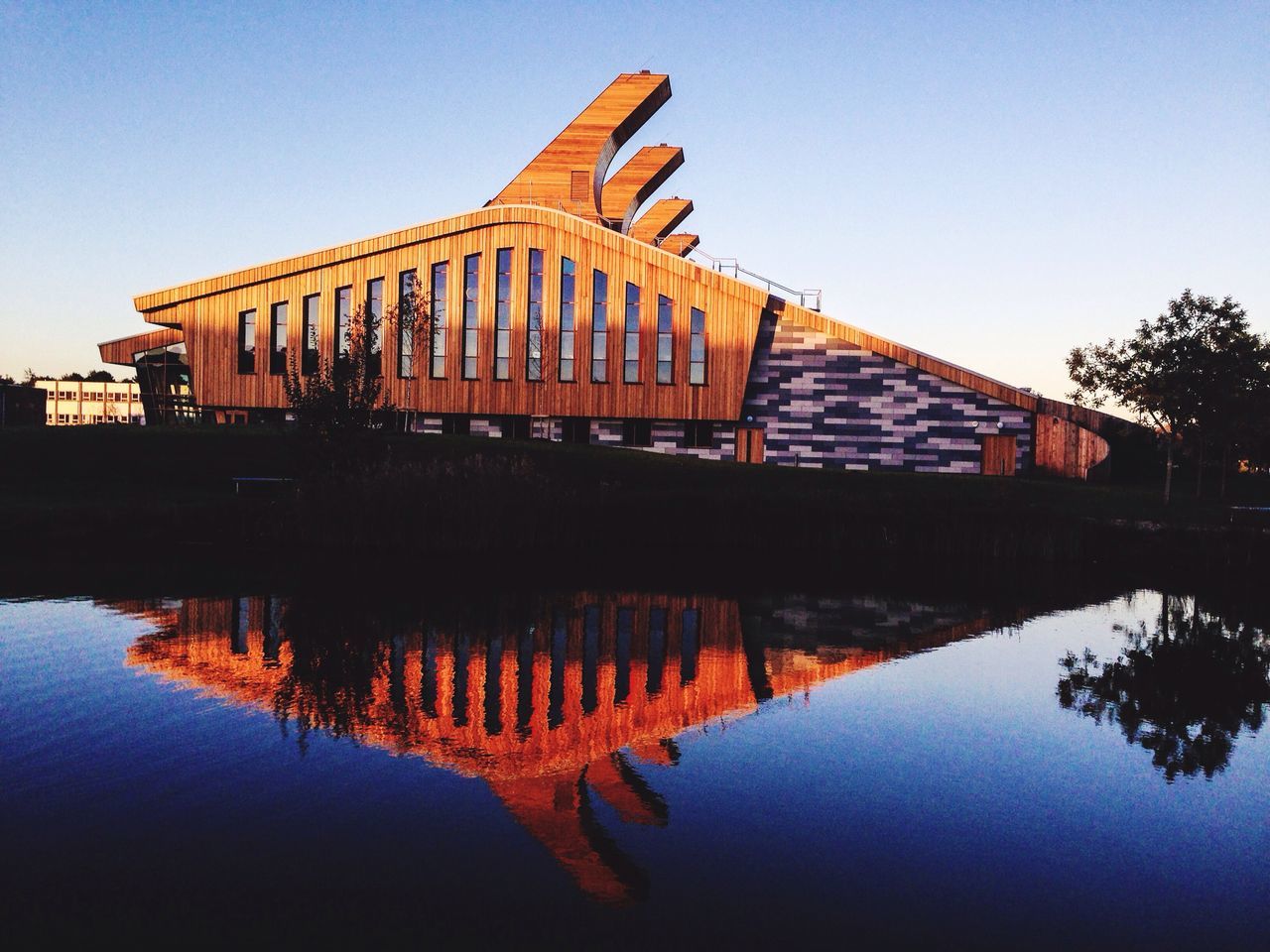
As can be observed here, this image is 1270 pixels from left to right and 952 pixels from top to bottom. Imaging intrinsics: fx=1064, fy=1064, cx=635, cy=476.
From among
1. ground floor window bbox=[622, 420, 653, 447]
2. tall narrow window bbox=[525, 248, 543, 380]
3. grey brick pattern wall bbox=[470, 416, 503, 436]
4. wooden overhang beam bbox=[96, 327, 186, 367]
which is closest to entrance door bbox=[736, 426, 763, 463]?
ground floor window bbox=[622, 420, 653, 447]

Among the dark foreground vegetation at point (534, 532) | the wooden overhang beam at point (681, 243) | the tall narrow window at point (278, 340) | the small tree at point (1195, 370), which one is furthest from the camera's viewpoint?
the wooden overhang beam at point (681, 243)

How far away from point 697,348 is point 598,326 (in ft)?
12.9

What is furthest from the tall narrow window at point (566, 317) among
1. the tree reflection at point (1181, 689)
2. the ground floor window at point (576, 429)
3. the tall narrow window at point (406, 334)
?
the tree reflection at point (1181, 689)

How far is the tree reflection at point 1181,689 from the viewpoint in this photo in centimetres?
841

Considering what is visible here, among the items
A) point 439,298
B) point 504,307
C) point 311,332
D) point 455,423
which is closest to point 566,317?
point 504,307

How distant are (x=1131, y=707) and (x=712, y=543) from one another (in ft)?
40.0

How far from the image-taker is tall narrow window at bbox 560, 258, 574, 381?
136 feet

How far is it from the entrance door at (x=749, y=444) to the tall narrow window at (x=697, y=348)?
268cm

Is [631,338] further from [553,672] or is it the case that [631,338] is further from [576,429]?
[553,672]

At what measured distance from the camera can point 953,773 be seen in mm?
7426

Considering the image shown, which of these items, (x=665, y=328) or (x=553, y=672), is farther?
(x=665, y=328)

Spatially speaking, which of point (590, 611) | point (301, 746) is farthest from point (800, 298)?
point (301, 746)

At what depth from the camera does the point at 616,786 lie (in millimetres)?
6855

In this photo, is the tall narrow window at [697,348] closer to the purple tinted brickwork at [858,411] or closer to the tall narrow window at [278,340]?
the purple tinted brickwork at [858,411]
